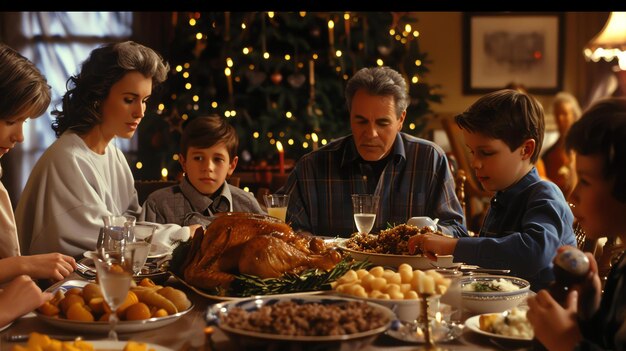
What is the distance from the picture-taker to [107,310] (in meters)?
1.45

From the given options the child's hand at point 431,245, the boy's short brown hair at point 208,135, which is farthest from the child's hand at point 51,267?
the boy's short brown hair at point 208,135

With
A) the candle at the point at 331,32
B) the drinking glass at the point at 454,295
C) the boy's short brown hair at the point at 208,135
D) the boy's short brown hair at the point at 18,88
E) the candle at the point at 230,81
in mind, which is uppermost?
the candle at the point at 331,32

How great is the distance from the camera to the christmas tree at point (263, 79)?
547 centimetres

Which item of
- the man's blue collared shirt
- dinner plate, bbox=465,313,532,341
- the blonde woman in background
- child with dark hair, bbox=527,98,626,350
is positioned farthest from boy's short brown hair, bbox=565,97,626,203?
the blonde woman in background

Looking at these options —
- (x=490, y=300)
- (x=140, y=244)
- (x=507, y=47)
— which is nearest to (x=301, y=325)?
(x=490, y=300)

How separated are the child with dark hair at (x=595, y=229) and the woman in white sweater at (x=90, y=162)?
4.73 ft

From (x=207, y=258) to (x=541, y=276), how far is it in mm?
916

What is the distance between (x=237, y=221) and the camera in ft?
6.17

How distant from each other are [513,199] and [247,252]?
0.89 m

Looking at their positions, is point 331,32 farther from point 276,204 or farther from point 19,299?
point 19,299

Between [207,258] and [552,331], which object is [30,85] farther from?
[552,331]

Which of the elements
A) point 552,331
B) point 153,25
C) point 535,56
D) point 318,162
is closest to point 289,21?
point 153,25

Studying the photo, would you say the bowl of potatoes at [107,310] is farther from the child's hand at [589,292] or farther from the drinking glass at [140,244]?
the child's hand at [589,292]

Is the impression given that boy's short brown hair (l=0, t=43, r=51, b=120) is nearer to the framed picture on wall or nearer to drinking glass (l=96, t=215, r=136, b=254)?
drinking glass (l=96, t=215, r=136, b=254)
